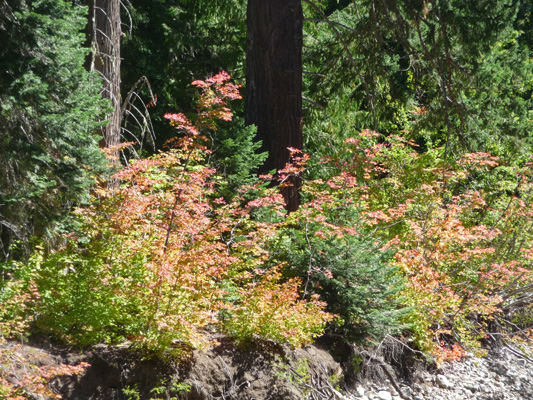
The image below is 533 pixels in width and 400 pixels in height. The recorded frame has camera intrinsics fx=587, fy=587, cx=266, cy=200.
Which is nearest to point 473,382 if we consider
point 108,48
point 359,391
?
point 359,391

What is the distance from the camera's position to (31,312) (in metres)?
4.83

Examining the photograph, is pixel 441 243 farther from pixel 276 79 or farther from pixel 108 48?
pixel 108 48

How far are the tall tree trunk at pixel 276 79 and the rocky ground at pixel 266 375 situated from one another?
2.66m

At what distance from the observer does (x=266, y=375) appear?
17.6 ft

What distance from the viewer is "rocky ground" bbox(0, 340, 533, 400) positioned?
4.48 m

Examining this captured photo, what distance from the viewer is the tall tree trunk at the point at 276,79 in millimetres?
8406

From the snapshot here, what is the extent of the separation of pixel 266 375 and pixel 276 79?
4506mm

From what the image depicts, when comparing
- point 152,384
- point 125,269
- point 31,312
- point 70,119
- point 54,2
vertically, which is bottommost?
point 152,384

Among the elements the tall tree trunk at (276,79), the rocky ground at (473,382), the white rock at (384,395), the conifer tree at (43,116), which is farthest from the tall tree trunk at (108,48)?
the rocky ground at (473,382)

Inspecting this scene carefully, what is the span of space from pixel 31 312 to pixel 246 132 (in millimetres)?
3794

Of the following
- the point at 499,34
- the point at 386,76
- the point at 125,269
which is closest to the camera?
the point at 125,269

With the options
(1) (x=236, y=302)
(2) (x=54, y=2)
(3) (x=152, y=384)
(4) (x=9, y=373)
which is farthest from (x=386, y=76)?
(4) (x=9, y=373)

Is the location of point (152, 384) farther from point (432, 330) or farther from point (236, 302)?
point (432, 330)

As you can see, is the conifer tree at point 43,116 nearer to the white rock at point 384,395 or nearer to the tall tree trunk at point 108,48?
the tall tree trunk at point 108,48
